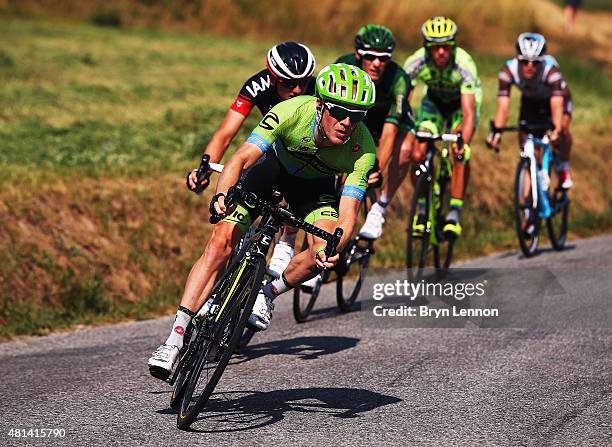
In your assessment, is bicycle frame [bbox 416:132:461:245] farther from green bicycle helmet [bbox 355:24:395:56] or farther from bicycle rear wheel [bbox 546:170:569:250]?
bicycle rear wheel [bbox 546:170:569:250]

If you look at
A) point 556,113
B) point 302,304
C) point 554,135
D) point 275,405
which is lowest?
point 275,405

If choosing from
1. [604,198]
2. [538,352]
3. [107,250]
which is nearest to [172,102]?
[604,198]

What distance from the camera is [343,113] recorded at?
725cm

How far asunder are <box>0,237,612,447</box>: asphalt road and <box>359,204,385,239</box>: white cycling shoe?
2.39 feet

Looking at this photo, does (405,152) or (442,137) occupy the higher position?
(442,137)

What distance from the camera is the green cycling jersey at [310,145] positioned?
7430mm

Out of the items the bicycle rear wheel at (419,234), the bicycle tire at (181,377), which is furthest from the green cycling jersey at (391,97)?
the bicycle tire at (181,377)

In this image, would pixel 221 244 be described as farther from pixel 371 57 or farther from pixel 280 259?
pixel 371 57

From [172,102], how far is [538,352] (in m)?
12.7

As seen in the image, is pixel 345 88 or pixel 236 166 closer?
pixel 345 88

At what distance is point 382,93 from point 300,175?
11.4 feet

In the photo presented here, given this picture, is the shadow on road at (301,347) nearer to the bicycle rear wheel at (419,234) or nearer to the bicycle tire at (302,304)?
the bicycle tire at (302,304)

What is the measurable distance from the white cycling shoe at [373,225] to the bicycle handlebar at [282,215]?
3.90m

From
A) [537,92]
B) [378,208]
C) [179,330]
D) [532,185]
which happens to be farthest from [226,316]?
[537,92]
